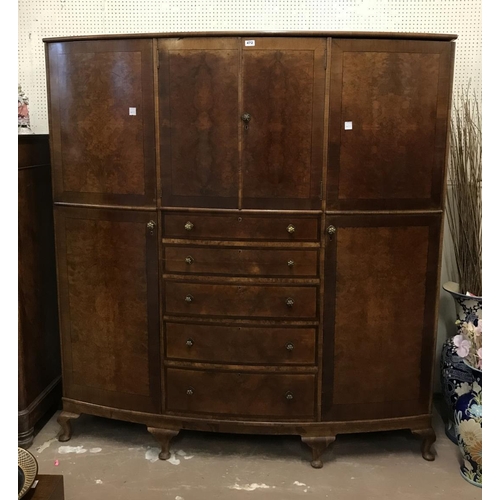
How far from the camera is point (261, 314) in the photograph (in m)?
2.45

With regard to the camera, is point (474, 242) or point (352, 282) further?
point (474, 242)

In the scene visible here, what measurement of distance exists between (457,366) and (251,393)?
1.01 m

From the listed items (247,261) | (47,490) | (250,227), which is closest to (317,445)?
(247,261)

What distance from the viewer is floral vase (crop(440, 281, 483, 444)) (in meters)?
2.62

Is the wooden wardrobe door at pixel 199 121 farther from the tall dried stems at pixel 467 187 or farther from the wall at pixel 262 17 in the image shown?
the tall dried stems at pixel 467 187

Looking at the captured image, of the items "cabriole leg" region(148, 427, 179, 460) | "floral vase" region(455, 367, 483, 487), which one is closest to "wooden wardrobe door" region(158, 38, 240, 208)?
"cabriole leg" region(148, 427, 179, 460)

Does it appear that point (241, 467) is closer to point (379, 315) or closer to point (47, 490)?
point (379, 315)

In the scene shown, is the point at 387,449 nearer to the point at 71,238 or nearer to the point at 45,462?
the point at 45,462

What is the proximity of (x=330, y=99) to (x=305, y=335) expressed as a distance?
3.34 feet

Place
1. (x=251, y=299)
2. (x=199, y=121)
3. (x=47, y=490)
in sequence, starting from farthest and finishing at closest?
1. (x=251, y=299)
2. (x=199, y=121)
3. (x=47, y=490)

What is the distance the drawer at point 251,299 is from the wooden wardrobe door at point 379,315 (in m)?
0.10

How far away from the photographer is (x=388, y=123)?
7.55 ft

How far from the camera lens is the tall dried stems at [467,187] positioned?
9.03 ft

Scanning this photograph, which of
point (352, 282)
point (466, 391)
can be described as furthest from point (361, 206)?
point (466, 391)
